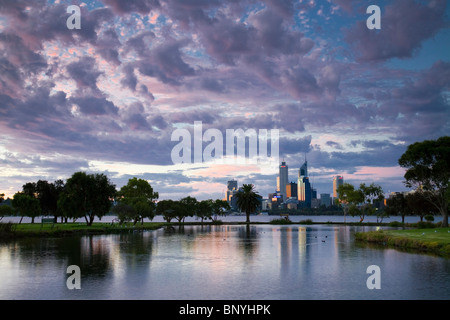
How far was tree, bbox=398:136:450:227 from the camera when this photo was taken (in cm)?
7069

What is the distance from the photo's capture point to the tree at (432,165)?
232ft

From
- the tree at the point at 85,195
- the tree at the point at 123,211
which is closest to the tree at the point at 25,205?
the tree at the point at 85,195

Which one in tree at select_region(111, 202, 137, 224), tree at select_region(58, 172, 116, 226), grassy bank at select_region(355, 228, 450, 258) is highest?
tree at select_region(58, 172, 116, 226)

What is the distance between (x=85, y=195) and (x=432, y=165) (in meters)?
75.4

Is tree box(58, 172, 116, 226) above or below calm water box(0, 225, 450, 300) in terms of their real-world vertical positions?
above

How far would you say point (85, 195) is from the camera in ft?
294

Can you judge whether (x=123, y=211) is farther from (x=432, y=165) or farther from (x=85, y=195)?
(x=432, y=165)

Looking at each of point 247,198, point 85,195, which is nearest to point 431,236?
point 85,195

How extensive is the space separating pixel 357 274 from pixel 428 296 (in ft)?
24.7

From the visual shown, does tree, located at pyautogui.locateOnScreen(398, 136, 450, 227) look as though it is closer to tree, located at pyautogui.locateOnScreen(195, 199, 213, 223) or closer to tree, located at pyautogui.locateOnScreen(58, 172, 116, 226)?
tree, located at pyautogui.locateOnScreen(58, 172, 116, 226)

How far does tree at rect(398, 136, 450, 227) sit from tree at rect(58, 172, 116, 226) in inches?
2657

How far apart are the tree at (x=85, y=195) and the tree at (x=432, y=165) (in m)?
67.5

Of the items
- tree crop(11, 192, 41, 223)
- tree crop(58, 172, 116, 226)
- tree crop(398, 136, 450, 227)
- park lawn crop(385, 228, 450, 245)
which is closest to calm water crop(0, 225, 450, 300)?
park lawn crop(385, 228, 450, 245)

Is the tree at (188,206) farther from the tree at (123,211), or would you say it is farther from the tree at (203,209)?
the tree at (123,211)
